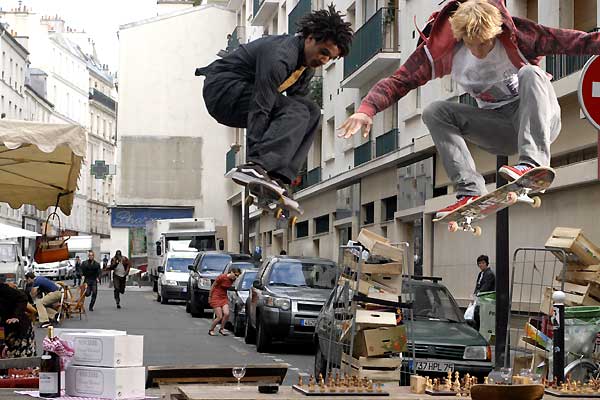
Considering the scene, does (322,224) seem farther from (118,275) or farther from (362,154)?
(362,154)

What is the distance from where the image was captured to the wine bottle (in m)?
9.17

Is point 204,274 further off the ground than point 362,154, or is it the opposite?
point 362,154

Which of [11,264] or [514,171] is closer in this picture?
[514,171]

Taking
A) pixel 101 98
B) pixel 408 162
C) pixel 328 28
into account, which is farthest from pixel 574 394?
pixel 101 98

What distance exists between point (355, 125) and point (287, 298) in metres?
15.2

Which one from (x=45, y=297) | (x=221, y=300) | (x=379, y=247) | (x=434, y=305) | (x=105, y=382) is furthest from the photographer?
(x=45, y=297)

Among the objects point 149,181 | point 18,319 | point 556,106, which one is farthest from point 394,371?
point 149,181

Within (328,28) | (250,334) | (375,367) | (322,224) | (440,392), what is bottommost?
(250,334)

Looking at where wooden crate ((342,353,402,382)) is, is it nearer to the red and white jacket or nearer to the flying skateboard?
the flying skateboard

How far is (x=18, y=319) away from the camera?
14938 mm

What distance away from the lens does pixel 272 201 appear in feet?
23.0

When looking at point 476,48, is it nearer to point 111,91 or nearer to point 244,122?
point 244,122

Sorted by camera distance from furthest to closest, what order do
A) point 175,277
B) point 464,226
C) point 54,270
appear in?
Answer: point 54,270, point 175,277, point 464,226

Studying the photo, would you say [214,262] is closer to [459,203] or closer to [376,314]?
[376,314]
